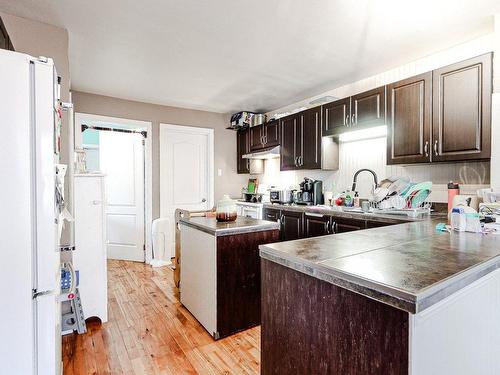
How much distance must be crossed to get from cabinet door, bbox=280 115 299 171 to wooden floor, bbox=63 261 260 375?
2.27 metres

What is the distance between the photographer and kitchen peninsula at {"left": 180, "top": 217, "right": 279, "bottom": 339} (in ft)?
6.89

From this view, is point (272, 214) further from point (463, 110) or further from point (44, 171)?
point (44, 171)

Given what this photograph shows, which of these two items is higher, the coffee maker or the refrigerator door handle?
the coffee maker

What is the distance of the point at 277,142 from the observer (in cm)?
418

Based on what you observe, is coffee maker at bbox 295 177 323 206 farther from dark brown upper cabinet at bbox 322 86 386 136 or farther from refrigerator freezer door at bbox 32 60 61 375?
refrigerator freezer door at bbox 32 60 61 375

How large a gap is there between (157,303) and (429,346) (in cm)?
261

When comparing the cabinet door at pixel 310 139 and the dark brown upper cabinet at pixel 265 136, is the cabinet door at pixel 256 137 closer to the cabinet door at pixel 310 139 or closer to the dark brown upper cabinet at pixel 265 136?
the dark brown upper cabinet at pixel 265 136

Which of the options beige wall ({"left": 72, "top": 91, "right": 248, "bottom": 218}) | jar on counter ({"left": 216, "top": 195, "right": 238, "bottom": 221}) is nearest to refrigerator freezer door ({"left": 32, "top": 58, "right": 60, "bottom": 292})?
jar on counter ({"left": 216, "top": 195, "right": 238, "bottom": 221})

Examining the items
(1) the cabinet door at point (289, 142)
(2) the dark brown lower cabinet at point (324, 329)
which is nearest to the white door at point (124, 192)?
(1) the cabinet door at point (289, 142)

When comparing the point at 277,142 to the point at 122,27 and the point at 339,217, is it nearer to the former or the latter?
the point at 339,217

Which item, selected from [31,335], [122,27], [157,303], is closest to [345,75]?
[122,27]

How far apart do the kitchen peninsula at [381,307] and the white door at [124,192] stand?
368 cm

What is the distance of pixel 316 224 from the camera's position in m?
3.08

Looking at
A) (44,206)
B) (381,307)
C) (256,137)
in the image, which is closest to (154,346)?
(44,206)
